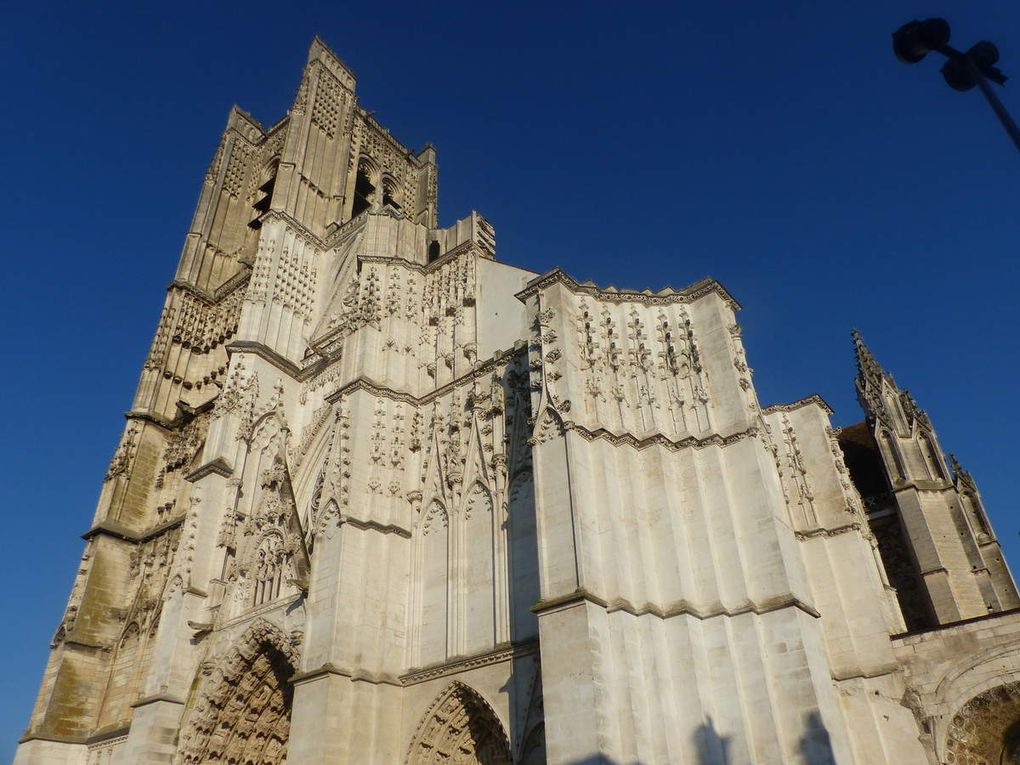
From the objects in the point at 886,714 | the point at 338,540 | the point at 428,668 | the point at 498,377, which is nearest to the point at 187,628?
the point at 338,540

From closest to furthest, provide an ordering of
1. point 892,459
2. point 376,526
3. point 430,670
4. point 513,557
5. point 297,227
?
point 430,670 < point 513,557 < point 376,526 < point 892,459 < point 297,227

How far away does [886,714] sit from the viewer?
42.4 ft

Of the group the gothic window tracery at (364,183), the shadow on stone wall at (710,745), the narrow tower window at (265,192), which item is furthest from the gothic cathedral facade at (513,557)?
the gothic window tracery at (364,183)

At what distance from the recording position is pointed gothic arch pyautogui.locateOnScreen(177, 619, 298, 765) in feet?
50.5

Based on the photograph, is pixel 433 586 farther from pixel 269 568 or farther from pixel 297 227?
pixel 297 227

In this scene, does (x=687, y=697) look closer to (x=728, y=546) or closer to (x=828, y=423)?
(x=728, y=546)

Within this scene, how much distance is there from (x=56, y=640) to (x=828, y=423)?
1921 centimetres

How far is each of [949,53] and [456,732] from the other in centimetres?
1137

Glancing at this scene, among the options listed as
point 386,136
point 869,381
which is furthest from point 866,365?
point 386,136

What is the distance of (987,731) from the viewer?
1275 centimetres

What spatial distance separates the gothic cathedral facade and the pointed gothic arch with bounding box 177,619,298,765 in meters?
0.06

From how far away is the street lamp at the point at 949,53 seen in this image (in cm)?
550

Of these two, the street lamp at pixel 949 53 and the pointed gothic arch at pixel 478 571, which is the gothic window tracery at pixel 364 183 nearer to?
the pointed gothic arch at pixel 478 571

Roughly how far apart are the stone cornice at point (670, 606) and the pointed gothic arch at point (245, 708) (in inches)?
277
